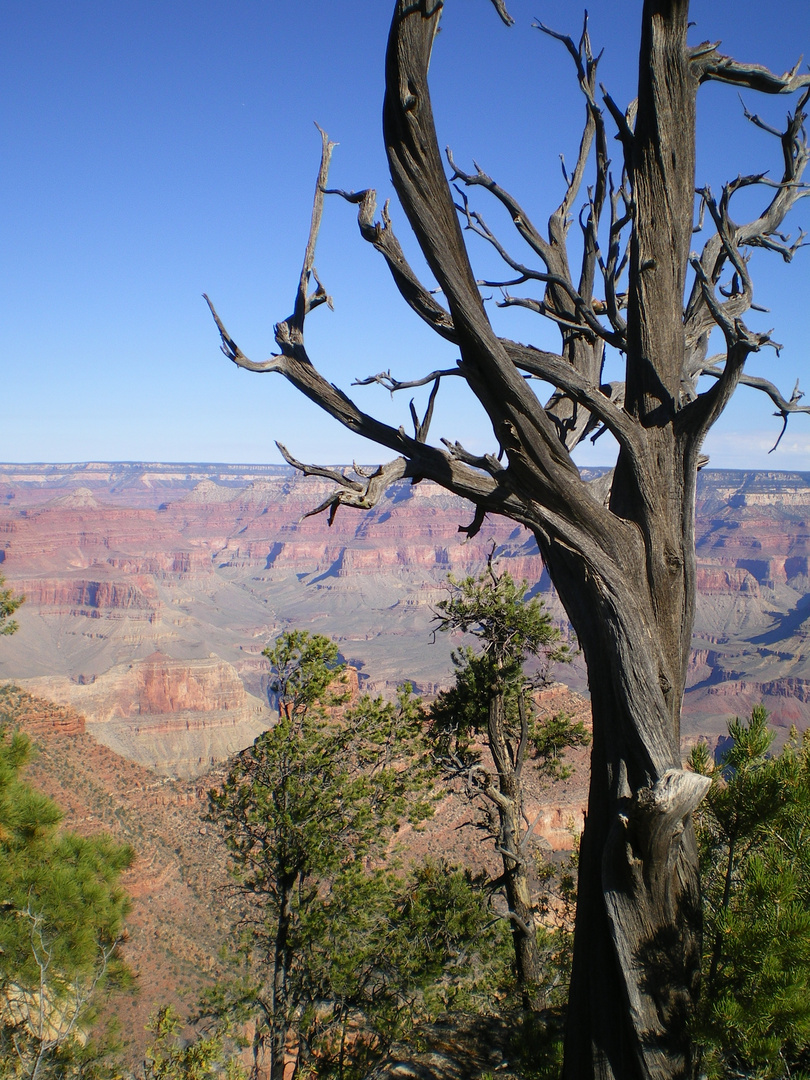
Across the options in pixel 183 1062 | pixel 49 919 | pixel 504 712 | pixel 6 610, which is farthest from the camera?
pixel 6 610

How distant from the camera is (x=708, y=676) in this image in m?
111

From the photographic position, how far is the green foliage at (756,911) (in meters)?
2.66

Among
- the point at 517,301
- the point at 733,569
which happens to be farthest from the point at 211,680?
the point at 733,569

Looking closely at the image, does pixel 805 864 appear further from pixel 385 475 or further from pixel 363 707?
pixel 363 707

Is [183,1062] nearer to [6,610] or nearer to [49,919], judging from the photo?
[49,919]

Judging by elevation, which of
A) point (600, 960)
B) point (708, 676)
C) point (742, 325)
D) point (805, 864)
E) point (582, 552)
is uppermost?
point (742, 325)

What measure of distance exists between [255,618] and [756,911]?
174 m

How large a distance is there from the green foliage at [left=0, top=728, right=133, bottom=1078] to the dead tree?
4.28 m

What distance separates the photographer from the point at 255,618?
172625 mm

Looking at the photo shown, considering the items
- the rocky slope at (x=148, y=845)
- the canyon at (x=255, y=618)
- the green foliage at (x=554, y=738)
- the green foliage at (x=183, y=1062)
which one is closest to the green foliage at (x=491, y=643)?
the green foliage at (x=554, y=738)

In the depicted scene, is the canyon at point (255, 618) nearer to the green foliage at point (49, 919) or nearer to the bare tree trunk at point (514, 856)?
the bare tree trunk at point (514, 856)

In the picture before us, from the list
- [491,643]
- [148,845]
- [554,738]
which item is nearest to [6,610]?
[491,643]

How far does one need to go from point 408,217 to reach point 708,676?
390ft

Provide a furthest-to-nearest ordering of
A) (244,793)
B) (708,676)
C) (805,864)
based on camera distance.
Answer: (708,676), (244,793), (805,864)
